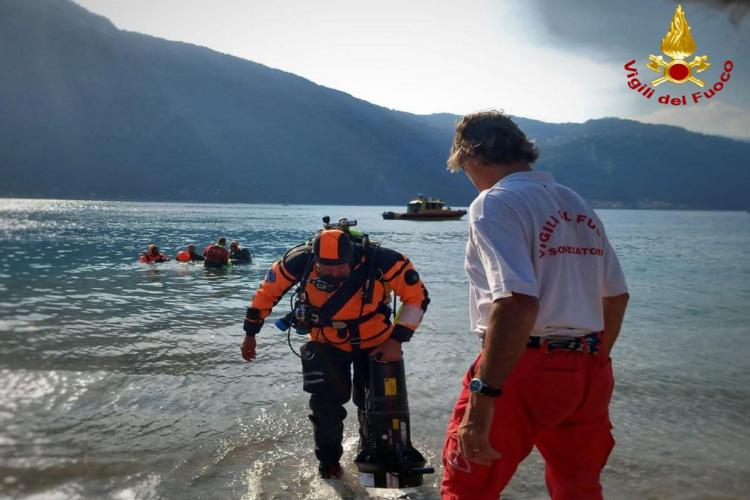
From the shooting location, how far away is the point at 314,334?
4426 mm

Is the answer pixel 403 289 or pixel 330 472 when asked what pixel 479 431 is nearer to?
pixel 403 289

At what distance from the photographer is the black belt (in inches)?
88.3

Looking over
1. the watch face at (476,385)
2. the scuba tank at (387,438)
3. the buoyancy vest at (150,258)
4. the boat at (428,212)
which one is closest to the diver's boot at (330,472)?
the scuba tank at (387,438)

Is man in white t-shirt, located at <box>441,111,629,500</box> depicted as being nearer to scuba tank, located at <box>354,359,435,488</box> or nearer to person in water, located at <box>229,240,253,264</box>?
scuba tank, located at <box>354,359,435,488</box>

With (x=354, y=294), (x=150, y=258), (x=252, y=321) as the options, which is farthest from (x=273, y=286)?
(x=150, y=258)

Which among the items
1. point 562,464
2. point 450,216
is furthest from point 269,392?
point 450,216

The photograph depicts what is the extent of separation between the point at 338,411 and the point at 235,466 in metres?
1.14

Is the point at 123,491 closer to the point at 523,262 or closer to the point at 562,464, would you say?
the point at 562,464

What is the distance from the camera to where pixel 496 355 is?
204cm

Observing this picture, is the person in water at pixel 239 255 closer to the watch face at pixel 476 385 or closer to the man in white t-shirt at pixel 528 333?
the man in white t-shirt at pixel 528 333

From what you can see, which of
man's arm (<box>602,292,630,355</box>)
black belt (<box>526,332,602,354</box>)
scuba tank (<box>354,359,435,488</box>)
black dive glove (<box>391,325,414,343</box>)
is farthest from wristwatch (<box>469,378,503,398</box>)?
black dive glove (<box>391,325,414,343</box>)

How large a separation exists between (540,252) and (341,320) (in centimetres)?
244

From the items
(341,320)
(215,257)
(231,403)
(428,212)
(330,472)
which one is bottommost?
(231,403)

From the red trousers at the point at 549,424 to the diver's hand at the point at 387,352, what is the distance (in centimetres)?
191
